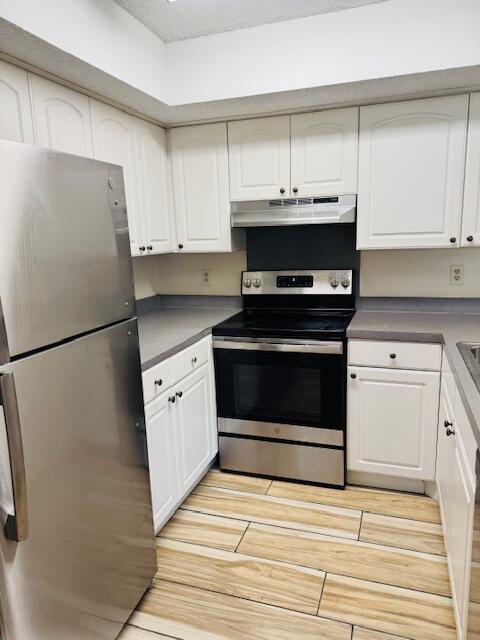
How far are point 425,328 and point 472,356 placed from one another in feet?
1.68

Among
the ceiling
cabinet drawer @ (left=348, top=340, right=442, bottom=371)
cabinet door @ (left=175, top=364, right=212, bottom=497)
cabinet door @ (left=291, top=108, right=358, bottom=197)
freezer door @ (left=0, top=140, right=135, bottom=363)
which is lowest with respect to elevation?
cabinet door @ (left=175, top=364, right=212, bottom=497)

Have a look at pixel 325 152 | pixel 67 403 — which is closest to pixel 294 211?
pixel 325 152

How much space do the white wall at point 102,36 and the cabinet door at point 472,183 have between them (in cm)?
153

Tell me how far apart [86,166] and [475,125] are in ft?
6.20

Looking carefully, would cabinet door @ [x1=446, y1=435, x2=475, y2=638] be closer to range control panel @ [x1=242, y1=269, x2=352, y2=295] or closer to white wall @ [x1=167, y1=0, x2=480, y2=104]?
range control panel @ [x1=242, y1=269, x2=352, y2=295]

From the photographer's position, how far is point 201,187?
2658 millimetres

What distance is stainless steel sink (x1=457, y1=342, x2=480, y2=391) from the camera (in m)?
1.50

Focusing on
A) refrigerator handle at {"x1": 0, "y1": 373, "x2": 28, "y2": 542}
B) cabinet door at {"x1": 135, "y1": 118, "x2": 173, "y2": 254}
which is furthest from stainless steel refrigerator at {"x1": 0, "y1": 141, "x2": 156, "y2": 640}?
cabinet door at {"x1": 135, "y1": 118, "x2": 173, "y2": 254}

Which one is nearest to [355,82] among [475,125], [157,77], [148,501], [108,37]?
[475,125]

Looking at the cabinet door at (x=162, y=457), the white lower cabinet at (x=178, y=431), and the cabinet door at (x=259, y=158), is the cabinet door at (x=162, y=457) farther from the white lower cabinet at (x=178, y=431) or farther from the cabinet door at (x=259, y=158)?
the cabinet door at (x=259, y=158)

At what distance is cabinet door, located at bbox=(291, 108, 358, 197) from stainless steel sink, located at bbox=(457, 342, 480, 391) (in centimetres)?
103

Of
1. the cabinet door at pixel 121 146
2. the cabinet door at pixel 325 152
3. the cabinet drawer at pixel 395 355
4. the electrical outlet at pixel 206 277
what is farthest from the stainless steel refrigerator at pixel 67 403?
the electrical outlet at pixel 206 277

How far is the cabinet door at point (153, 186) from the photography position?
2412 millimetres

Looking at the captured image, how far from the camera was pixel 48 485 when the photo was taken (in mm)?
1189
